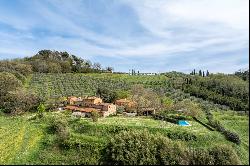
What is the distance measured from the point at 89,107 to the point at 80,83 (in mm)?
35066

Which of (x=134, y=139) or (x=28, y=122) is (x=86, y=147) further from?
(x=28, y=122)

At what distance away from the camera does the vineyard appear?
87.1 m

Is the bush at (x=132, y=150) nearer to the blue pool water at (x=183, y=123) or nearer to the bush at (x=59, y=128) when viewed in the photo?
the bush at (x=59, y=128)

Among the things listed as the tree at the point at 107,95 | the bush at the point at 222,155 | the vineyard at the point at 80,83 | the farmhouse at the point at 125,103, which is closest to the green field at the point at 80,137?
the bush at the point at 222,155

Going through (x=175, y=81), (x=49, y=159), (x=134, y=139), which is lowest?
(x=49, y=159)

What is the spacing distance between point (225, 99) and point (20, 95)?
40192 millimetres

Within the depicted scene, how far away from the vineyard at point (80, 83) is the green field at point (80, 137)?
97.5ft

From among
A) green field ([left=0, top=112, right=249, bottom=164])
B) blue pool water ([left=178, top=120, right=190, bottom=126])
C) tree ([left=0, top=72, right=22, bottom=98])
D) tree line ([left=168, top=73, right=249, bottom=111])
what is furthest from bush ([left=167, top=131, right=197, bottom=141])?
tree ([left=0, top=72, right=22, bottom=98])

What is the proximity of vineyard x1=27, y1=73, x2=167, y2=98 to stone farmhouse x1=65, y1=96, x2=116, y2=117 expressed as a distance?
38.9 feet

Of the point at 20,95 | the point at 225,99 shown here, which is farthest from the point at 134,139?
the point at 225,99

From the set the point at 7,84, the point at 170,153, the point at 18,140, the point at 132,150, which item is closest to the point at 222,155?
the point at 170,153

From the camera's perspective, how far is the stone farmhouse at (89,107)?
2410 inches

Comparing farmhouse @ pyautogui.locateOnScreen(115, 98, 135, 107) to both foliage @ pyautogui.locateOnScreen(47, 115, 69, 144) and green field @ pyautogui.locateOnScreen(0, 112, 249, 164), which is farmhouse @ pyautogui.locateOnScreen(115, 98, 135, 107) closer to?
green field @ pyautogui.locateOnScreen(0, 112, 249, 164)

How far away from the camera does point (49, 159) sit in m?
39.1
